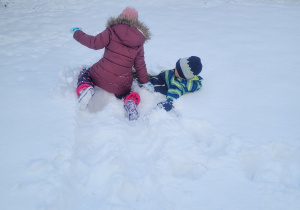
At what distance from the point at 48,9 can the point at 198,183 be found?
5.43m

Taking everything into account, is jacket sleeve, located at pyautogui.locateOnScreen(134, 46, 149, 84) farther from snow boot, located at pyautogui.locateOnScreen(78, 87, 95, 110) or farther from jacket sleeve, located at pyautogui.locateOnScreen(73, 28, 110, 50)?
snow boot, located at pyautogui.locateOnScreen(78, 87, 95, 110)

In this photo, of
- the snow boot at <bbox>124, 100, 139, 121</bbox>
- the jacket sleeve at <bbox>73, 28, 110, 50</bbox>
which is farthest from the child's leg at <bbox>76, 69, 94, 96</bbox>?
the snow boot at <bbox>124, 100, 139, 121</bbox>

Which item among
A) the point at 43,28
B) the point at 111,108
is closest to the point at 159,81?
the point at 111,108

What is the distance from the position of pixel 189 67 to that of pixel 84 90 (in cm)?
127

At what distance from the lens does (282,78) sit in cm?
325

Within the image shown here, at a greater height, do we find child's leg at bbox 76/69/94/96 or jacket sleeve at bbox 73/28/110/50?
jacket sleeve at bbox 73/28/110/50

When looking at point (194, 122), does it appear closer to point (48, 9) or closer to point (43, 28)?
point (43, 28)

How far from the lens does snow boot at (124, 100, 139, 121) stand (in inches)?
102

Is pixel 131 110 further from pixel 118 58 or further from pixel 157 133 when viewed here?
pixel 118 58

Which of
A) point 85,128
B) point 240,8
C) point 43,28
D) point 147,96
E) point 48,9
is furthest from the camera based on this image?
point 240,8

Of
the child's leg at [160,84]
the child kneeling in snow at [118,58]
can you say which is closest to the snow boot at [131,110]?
the child kneeling in snow at [118,58]

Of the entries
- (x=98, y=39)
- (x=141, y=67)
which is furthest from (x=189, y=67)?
(x=98, y=39)

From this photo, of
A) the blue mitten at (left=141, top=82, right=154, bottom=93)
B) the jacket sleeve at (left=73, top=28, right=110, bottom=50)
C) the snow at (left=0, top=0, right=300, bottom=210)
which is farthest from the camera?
the blue mitten at (left=141, top=82, right=154, bottom=93)

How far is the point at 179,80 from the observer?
9.91 feet
